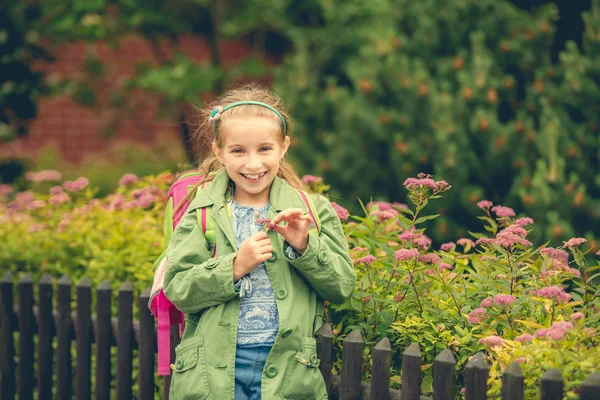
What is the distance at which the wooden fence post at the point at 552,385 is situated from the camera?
2.34 meters

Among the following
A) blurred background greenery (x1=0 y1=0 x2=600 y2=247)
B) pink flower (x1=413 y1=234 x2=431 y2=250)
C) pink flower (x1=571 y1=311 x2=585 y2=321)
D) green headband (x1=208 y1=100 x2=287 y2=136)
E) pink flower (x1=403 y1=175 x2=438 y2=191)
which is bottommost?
pink flower (x1=571 y1=311 x2=585 y2=321)

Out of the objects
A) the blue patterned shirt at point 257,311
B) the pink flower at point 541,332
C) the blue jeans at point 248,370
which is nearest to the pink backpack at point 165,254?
the blue patterned shirt at point 257,311

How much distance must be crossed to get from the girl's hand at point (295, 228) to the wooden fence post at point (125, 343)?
62.7 inches

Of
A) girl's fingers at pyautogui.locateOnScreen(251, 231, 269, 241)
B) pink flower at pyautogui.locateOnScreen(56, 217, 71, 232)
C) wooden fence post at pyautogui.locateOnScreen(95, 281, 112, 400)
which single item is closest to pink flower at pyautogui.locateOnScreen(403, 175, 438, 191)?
girl's fingers at pyautogui.locateOnScreen(251, 231, 269, 241)

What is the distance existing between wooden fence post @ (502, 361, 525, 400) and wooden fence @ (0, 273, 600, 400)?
1.24 feet

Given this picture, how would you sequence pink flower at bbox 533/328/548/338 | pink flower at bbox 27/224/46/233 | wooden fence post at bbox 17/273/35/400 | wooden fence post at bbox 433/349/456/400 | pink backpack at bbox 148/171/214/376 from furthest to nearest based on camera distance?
pink flower at bbox 27/224/46/233
wooden fence post at bbox 17/273/35/400
pink backpack at bbox 148/171/214/376
wooden fence post at bbox 433/349/456/400
pink flower at bbox 533/328/548/338

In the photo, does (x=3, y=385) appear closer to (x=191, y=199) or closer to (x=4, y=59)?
(x=191, y=199)

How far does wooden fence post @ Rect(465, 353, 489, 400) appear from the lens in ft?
8.34

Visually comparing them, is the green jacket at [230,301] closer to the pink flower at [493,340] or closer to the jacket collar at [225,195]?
the jacket collar at [225,195]

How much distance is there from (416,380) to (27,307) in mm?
2647

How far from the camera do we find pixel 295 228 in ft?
8.98

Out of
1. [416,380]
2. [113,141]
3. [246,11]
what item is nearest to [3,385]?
[416,380]

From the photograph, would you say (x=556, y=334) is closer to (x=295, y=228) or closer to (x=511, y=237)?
(x=511, y=237)

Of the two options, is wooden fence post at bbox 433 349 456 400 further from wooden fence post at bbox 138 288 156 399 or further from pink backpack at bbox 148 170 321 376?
wooden fence post at bbox 138 288 156 399
